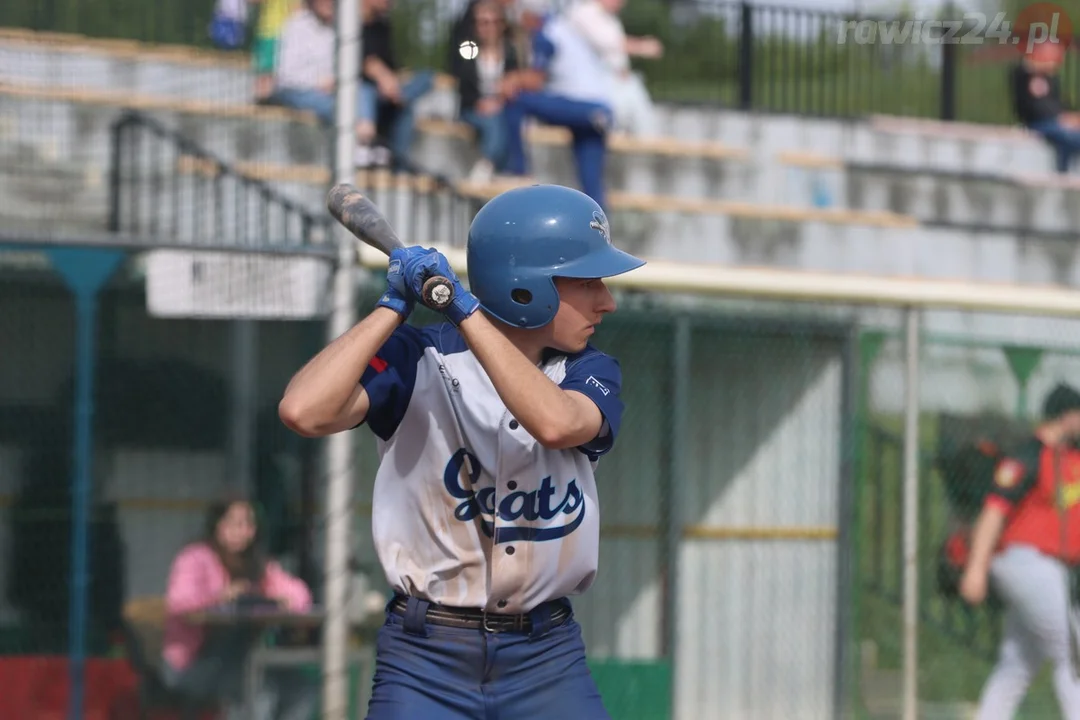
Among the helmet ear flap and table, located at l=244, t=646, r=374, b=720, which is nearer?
the helmet ear flap

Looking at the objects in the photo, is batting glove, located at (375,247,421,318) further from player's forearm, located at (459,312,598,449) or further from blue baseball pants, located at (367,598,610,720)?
blue baseball pants, located at (367,598,610,720)

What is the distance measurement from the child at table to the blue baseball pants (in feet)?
9.12

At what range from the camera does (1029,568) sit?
25.3ft

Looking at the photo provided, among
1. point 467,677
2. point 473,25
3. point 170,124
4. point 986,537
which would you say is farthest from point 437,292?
point 473,25

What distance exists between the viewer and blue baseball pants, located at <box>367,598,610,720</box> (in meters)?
3.73

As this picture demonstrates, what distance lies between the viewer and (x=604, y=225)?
3959 mm

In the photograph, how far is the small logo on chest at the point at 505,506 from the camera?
12.5 ft

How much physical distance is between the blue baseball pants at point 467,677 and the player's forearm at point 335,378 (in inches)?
20.2

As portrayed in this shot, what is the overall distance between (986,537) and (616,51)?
195 inches

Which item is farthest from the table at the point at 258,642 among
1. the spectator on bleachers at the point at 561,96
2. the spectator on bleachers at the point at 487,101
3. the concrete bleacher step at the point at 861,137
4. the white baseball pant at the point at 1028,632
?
the concrete bleacher step at the point at 861,137

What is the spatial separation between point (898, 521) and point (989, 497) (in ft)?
1.55

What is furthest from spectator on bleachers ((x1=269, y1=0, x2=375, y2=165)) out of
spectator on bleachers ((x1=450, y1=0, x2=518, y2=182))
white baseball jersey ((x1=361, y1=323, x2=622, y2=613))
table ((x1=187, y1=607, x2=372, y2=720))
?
spectator on bleachers ((x1=450, y1=0, x2=518, y2=182))

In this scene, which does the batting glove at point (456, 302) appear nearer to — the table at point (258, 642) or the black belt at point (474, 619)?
the black belt at point (474, 619)

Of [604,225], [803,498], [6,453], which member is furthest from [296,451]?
[604,225]
